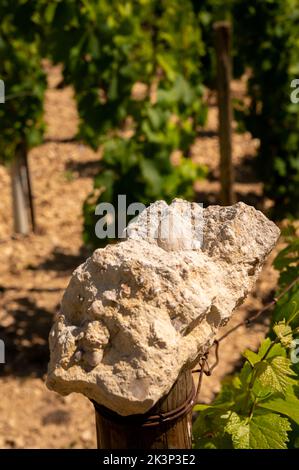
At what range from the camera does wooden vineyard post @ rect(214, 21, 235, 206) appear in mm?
4137

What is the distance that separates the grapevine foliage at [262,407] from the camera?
4.46 feet

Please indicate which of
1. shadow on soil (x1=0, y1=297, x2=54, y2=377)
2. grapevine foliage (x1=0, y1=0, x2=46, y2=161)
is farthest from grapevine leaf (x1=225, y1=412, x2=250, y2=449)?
grapevine foliage (x1=0, y1=0, x2=46, y2=161)

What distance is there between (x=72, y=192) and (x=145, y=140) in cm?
307

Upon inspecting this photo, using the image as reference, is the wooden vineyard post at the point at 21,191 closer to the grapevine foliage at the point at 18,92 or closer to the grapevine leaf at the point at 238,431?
the grapevine foliage at the point at 18,92

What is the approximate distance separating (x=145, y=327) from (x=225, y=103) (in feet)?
11.1

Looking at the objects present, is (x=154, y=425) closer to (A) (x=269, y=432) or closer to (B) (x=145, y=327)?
(B) (x=145, y=327)

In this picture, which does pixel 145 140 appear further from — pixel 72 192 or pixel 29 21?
pixel 72 192

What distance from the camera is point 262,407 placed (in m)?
1.44

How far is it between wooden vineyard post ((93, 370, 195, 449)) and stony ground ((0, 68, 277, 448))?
8.07 ft

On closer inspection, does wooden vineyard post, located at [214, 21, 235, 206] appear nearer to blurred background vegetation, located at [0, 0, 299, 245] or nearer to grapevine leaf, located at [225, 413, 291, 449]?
blurred background vegetation, located at [0, 0, 299, 245]

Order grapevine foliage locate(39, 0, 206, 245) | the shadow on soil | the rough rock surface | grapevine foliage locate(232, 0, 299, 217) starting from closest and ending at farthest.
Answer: the rough rock surface < grapevine foliage locate(39, 0, 206, 245) < the shadow on soil < grapevine foliage locate(232, 0, 299, 217)

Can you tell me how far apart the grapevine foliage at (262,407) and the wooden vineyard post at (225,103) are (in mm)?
2852

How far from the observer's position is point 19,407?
12.6 ft
